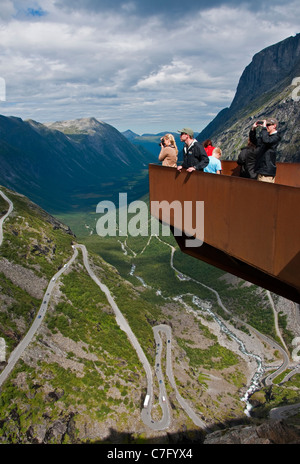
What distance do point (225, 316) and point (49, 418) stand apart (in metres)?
79.1

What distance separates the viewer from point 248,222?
784cm

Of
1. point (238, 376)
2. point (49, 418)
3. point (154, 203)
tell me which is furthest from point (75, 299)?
point (154, 203)

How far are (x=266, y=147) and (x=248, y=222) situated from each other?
8.35 feet

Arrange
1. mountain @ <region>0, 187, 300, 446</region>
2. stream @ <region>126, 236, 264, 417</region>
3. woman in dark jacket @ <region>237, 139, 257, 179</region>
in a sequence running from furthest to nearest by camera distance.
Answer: stream @ <region>126, 236, 264, 417</region>
mountain @ <region>0, 187, 300, 446</region>
woman in dark jacket @ <region>237, 139, 257, 179</region>

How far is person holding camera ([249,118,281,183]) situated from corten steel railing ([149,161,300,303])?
4.43ft

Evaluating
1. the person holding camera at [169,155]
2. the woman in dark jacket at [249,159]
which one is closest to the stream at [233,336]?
the person holding camera at [169,155]

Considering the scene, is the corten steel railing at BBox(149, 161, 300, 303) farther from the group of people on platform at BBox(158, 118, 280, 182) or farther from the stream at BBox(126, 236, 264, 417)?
the stream at BBox(126, 236, 264, 417)

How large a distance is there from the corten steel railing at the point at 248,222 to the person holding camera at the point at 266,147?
1.35m

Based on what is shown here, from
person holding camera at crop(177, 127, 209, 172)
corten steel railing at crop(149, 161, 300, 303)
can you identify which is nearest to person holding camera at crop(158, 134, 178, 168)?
corten steel railing at crop(149, 161, 300, 303)

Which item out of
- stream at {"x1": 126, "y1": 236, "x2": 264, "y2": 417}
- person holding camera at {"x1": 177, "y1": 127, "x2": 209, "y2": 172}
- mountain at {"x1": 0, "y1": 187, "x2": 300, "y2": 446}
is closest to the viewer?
person holding camera at {"x1": 177, "y1": 127, "x2": 209, "y2": 172}

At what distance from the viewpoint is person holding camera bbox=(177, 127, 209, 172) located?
10.8 metres

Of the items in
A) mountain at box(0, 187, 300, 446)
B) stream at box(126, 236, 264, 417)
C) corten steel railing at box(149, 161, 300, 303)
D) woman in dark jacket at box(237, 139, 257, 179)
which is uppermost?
woman in dark jacket at box(237, 139, 257, 179)

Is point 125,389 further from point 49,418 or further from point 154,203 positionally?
point 154,203

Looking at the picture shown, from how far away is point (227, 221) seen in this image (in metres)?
8.58
